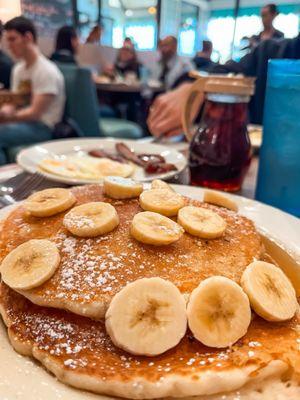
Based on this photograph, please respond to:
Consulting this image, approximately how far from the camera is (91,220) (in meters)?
0.62

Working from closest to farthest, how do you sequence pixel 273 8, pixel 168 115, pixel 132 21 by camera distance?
pixel 168 115 → pixel 273 8 → pixel 132 21

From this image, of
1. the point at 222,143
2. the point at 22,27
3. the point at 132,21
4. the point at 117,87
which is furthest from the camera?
the point at 132,21

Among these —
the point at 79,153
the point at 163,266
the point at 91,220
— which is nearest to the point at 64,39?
the point at 79,153

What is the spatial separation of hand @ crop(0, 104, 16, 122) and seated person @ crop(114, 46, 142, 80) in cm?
482

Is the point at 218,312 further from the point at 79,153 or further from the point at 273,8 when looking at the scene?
the point at 273,8

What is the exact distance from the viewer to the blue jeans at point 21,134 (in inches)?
117

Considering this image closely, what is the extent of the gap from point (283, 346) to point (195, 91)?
32.8 inches

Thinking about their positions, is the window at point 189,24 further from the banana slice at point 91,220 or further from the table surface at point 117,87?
the banana slice at point 91,220

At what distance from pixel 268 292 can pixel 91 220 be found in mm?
292

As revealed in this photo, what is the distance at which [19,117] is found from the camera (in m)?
3.23

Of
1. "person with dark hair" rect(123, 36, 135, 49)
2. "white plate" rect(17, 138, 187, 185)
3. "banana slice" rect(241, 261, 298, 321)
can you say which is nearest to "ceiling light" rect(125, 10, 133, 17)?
"person with dark hair" rect(123, 36, 135, 49)

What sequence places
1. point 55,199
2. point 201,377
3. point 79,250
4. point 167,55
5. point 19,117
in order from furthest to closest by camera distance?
point 167,55 → point 19,117 → point 55,199 → point 79,250 → point 201,377

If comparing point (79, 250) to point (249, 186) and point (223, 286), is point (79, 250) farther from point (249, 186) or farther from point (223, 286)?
point (249, 186)

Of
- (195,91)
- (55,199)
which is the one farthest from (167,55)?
(55,199)
